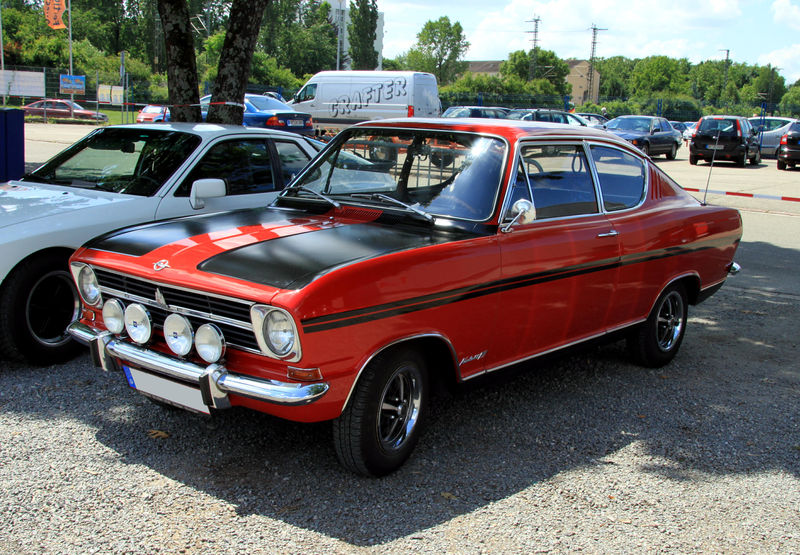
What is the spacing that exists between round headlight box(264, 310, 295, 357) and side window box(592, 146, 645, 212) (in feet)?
8.46

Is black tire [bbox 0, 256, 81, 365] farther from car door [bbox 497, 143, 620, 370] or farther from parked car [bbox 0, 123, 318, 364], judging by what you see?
car door [bbox 497, 143, 620, 370]

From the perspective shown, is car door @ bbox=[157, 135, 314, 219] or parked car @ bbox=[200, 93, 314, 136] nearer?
car door @ bbox=[157, 135, 314, 219]

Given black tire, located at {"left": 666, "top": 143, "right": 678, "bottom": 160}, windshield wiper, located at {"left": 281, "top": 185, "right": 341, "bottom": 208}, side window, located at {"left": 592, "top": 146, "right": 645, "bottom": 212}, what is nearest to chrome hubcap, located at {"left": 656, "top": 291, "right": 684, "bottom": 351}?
side window, located at {"left": 592, "top": 146, "right": 645, "bottom": 212}

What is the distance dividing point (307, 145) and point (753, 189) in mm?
15596

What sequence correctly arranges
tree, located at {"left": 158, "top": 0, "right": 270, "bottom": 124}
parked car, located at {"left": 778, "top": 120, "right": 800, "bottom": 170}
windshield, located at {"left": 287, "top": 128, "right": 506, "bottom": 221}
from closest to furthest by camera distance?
windshield, located at {"left": 287, "top": 128, "right": 506, "bottom": 221}, tree, located at {"left": 158, "top": 0, "right": 270, "bottom": 124}, parked car, located at {"left": 778, "top": 120, "right": 800, "bottom": 170}

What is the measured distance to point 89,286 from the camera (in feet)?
13.1

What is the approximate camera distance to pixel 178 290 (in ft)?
11.4

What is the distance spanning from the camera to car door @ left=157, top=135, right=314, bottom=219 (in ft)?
18.5

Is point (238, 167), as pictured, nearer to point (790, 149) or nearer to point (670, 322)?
point (670, 322)

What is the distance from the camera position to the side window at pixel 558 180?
4.36m

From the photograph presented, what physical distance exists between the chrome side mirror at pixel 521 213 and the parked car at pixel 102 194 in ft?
7.67

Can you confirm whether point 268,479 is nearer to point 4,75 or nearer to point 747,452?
point 747,452

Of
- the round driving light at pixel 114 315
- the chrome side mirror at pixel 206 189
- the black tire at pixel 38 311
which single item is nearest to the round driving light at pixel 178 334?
the round driving light at pixel 114 315

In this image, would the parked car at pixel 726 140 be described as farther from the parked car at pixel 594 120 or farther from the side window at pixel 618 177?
the side window at pixel 618 177
